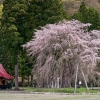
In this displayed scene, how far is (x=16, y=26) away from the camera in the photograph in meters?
36.4

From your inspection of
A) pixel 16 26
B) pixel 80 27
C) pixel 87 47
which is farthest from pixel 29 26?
pixel 87 47

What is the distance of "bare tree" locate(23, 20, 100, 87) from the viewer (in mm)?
28797

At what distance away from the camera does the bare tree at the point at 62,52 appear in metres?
28.8

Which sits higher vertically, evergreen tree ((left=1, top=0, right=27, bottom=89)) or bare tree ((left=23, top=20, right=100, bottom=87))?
evergreen tree ((left=1, top=0, right=27, bottom=89))

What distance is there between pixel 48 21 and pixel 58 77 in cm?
766

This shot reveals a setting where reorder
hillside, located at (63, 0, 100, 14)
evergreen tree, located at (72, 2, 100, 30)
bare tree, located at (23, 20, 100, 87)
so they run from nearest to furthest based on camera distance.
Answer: bare tree, located at (23, 20, 100, 87)
evergreen tree, located at (72, 2, 100, 30)
hillside, located at (63, 0, 100, 14)

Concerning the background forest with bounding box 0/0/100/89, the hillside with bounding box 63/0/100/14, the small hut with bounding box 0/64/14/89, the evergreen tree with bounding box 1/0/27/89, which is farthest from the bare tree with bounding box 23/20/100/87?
the hillside with bounding box 63/0/100/14

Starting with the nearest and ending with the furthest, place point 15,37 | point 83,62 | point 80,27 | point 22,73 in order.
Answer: point 83,62 < point 80,27 < point 15,37 < point 22,73

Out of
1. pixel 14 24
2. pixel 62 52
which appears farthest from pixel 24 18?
pixel 62 52

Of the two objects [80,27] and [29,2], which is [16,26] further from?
[80,27]

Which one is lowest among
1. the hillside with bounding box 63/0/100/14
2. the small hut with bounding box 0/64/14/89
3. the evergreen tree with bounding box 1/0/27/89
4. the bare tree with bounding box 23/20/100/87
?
the small hut with bounding box 0/64/14/89

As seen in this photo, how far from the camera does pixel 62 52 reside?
1139 inches

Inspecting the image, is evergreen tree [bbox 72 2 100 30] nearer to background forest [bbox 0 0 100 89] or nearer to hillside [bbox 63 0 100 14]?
background forest [bbox 0 0 100 89]

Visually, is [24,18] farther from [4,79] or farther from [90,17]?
[90,17]
